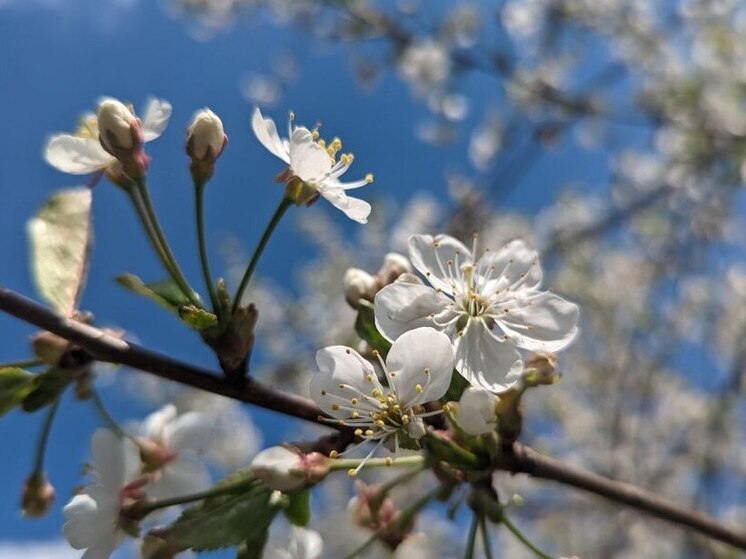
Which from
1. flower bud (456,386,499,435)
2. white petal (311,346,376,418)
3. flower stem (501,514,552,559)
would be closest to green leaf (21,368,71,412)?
white petal (311,346,376,418)

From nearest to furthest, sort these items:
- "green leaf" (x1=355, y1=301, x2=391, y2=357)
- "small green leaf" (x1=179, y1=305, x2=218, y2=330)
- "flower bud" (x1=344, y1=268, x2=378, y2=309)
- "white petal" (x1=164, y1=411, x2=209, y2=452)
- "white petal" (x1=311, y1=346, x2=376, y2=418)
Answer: "small green leaf" (x1=179, y1=305, x2=218, y2=330)
"white petal" (x1=311, y1=346, x2=376, y2=418)
"green leaf" (x1=355, y1=301, x2=391, y2=357)
"flower bud" (x1=344, y1=268, x2=378, y2=309)
"white petal" (x1=164, y1=411, x2=209, y2=452)

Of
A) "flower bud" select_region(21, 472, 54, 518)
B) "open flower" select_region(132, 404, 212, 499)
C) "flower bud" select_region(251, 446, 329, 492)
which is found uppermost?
"flower bud" select_region(251, 446, 329, 492)

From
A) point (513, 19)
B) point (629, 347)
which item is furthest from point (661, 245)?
point (513, 19)

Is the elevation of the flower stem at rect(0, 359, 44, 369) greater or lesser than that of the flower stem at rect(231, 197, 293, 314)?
lesser

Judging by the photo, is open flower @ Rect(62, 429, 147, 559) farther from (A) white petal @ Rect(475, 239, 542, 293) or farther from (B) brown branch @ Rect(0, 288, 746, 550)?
(A) white petal @ Rect(475, 239, 542, 293)

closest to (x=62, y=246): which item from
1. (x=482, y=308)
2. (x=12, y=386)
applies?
(x=12, y=386)

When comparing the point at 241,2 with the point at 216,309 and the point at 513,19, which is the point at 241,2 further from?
the point at 216,309

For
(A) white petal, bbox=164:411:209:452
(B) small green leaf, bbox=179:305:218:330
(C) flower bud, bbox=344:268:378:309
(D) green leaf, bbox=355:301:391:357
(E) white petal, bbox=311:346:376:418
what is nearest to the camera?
(B) small green leaf, bbox=179:305:218:330

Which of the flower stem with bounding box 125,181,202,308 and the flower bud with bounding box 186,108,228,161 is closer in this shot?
the flower stem with bounding box 125,181,202,308

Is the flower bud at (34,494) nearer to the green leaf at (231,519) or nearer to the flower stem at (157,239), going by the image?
the green leaf at (231,519)

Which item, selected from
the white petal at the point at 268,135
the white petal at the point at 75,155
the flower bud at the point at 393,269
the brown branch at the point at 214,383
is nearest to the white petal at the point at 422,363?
the brown branch at the point at 214,383
